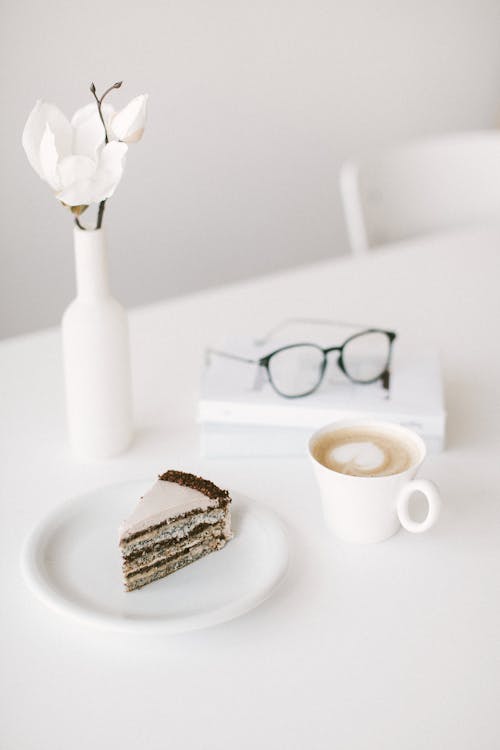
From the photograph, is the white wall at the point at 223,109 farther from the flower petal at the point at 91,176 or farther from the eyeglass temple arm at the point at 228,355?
the flower petal at the point at 91,176

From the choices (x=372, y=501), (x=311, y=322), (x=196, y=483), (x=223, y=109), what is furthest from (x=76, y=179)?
(x=223, y=109)

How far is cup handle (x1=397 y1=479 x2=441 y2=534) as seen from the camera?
0.91 meters

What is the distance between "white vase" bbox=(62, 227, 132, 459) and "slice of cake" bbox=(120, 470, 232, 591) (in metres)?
0.18

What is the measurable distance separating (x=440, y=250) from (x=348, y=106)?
140cm

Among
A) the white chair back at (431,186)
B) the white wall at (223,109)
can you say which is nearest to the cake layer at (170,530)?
the white chair back at (431,186)

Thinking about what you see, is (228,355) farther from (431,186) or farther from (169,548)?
(431,186)

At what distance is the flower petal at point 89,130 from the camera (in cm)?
98

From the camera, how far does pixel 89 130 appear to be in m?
0.99

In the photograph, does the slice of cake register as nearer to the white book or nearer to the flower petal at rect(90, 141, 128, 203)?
the white book

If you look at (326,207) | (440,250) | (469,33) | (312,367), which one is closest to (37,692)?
(312,367)

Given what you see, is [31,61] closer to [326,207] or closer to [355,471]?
[326,207]

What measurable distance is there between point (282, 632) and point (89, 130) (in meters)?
0.55

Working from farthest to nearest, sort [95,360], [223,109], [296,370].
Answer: [223,109]
[296,370]
[95,360]

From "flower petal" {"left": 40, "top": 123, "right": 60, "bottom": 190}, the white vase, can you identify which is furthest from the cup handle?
"flower petal" {"left": 40, "top": 123, "right": 60, "bottom": 190}
